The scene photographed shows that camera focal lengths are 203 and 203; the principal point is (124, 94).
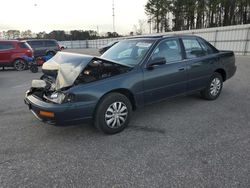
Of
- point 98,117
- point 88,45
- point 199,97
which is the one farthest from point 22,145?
point 88,45

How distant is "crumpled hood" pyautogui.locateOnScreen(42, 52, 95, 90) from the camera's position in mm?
3207

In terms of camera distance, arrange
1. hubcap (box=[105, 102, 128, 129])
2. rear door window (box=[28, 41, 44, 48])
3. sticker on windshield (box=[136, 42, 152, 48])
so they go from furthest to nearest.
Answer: rear door window (box=[28, 41, 44, 48]) < sticker on windshield (box=[136, 42, 152, 48]) < hubcap (box=[105, 102, 128, 129])

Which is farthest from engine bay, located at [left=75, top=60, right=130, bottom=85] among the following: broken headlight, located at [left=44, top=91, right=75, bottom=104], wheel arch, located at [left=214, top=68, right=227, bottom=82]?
wheel arch, located at [left=214, top=68, right=227, bottom=82]

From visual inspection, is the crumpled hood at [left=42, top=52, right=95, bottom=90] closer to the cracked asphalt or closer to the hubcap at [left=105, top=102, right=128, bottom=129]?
the hubcap at [left=105, top=102, right=128, bottom=129]

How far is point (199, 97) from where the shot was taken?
5.37m

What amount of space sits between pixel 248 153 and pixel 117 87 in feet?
6.90

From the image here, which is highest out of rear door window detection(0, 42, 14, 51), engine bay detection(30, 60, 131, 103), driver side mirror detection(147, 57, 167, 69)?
rear door window detection(0, 42, 14, 51)

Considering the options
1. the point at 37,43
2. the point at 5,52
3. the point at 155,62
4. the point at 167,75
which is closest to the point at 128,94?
the point at 155,62

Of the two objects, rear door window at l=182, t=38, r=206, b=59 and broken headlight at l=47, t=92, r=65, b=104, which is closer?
broken headlight at l=47, t=92, r=65, b=104

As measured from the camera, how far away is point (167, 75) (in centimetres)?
Result: 398

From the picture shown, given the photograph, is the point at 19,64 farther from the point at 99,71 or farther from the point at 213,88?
the point at 213,88

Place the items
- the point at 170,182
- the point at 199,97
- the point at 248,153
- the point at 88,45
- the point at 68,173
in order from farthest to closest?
1. the point at 88,45
2. the point at 199,97
3. the point at 248,153
4. the point at 68,173
5. the point at 170,182

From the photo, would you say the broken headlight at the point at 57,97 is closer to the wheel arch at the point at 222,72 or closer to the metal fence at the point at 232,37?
the wheel arch at the point at 222,72

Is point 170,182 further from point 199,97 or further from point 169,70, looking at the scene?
point 199,97
